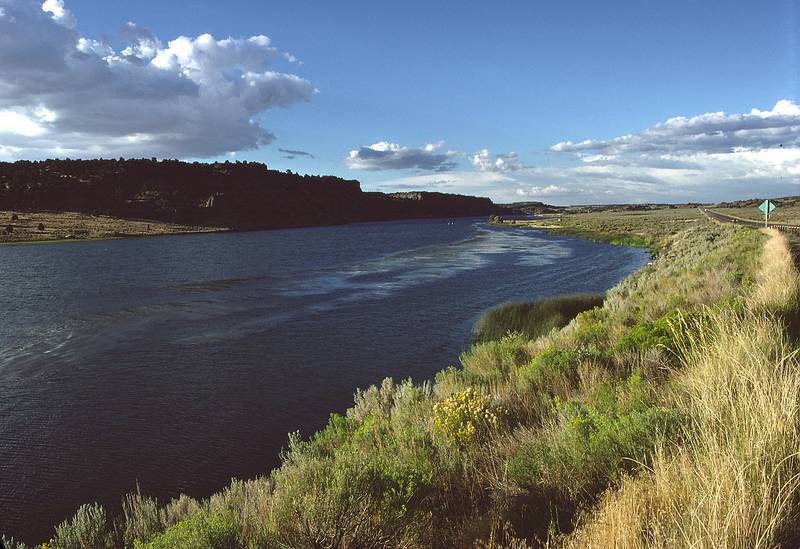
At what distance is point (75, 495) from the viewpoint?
333 inches

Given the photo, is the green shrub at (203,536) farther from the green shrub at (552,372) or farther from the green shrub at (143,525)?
the green shrub at (552,372)

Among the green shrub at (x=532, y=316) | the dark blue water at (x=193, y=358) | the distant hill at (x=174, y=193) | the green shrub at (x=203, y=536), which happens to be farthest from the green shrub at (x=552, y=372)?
the distant hill at (x=174, y=193)

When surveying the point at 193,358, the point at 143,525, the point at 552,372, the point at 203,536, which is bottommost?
the point at 193,358

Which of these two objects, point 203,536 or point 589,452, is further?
point 589,452

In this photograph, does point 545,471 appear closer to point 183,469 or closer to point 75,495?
point 183,469

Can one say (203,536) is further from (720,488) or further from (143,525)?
(720,488)

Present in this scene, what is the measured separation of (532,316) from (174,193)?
113 meters

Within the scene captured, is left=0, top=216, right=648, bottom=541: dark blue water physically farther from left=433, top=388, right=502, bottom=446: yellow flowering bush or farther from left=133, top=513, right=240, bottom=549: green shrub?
left=433, top=388, right=502, bottom=446: yellow flowering bush

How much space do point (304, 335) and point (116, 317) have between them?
9.50 m

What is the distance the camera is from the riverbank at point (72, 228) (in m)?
68.0

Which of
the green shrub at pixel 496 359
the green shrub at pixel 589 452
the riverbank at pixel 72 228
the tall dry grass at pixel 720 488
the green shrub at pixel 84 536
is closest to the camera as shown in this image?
the tall dry grass at pixel 720 488

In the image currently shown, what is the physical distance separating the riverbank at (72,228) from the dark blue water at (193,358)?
127 ft

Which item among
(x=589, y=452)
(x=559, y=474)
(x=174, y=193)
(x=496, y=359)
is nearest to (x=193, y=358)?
(x=496, y=359)

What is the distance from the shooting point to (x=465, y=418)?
6332mm
